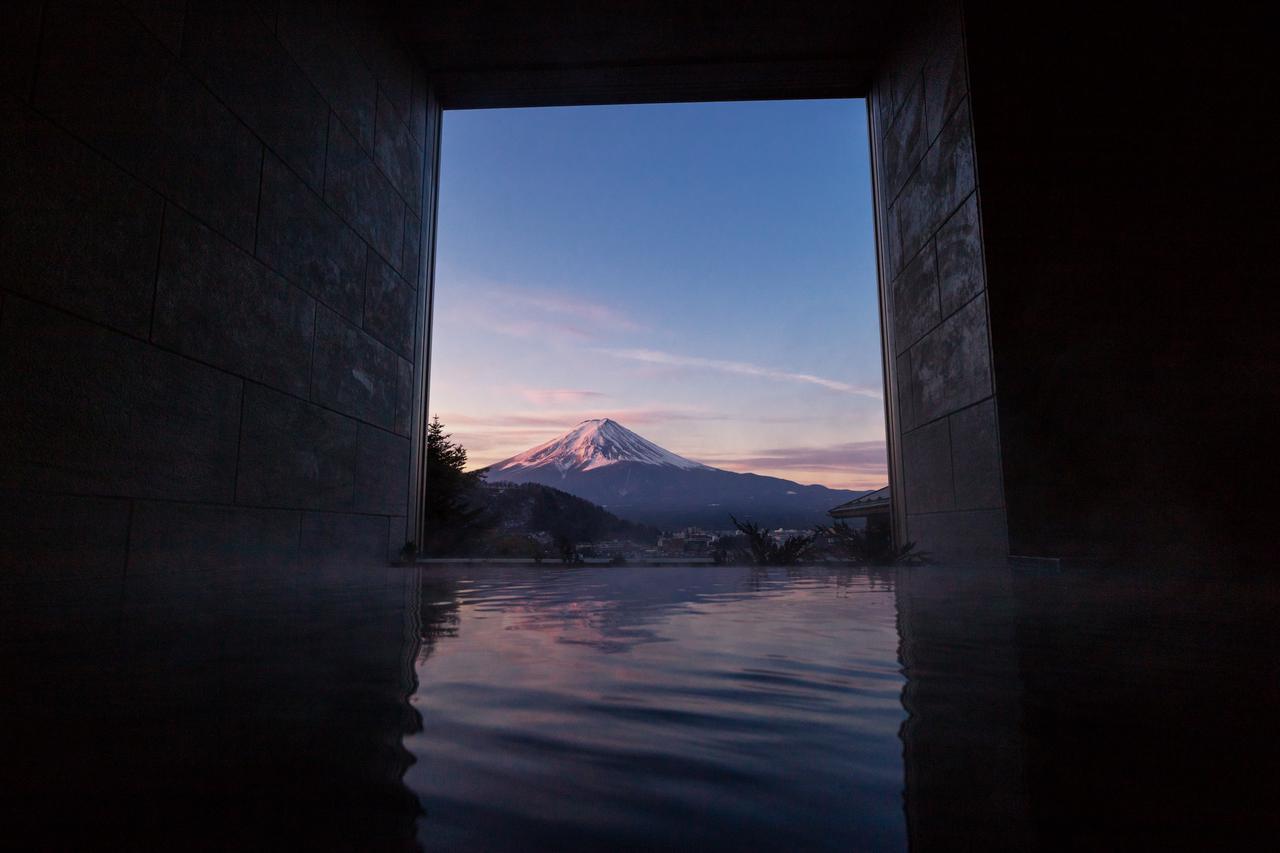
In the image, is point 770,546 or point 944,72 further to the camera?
point 770,546

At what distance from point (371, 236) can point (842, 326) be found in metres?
8.61

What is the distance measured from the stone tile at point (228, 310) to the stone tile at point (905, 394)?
216 inches

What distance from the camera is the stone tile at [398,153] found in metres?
6.71

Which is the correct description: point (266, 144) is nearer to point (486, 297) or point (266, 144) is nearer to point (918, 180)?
point (918, 180)

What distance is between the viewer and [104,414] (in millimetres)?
3287

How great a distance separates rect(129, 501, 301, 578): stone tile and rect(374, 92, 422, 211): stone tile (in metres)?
3.75

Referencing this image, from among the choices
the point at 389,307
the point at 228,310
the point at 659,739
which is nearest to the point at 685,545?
the point at 389,307

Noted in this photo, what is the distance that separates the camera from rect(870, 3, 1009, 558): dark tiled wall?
17.5ft

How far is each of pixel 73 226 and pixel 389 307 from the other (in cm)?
372

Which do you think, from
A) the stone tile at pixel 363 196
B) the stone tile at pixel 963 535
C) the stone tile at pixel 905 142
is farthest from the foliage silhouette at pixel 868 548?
the stone tile at pixel 363 196

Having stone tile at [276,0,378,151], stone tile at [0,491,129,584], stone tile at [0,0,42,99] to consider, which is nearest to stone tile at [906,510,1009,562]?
stone tile at [0,491,129,584]

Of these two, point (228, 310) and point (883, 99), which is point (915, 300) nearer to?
point (883, 99)

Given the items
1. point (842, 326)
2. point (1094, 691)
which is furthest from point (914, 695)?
point (842, 326)

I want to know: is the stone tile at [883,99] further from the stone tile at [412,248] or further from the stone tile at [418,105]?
the stone tile at [412,248]
